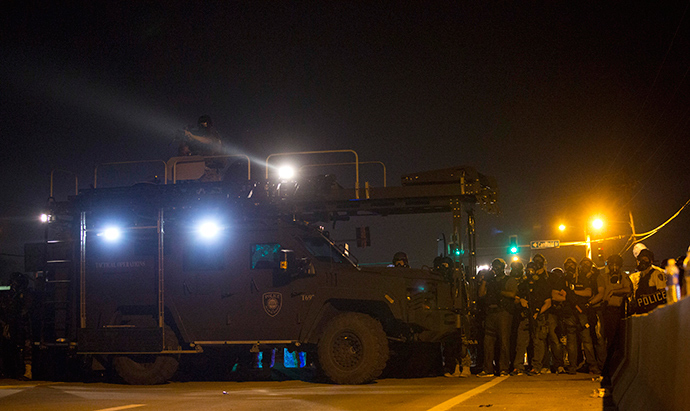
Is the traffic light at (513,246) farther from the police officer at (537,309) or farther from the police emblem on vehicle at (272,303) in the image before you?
the police emblem on vehicle at (272,303)

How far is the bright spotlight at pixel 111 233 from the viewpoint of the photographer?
1197cm

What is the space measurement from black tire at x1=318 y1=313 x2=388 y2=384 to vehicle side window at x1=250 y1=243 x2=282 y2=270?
1.34 meters

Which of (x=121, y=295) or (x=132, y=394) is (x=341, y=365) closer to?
(x=132, y=394)

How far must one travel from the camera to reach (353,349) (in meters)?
10.8

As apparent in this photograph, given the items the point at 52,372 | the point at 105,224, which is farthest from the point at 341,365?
the point at 52,372

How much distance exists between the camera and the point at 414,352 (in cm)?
1259

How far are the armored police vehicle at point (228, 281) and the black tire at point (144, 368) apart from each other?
2 centimetres

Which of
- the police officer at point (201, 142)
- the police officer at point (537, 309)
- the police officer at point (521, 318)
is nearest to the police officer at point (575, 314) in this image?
the police officer at point (537, 309)

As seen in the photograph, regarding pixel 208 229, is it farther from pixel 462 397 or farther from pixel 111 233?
pixel 462 397

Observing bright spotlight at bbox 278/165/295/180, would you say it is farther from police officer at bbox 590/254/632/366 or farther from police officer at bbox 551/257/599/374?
police officer at bbox 590/254/632/366

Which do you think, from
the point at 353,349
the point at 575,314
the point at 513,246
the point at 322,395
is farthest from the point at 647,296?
the point at 513,246

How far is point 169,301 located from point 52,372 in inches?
138

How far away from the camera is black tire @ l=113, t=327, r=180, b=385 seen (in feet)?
38.6

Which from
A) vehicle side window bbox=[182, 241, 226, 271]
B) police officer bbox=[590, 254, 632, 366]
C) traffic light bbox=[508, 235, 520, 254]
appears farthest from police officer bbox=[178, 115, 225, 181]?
traffic light bbox=[508, 235, 520, 254]
